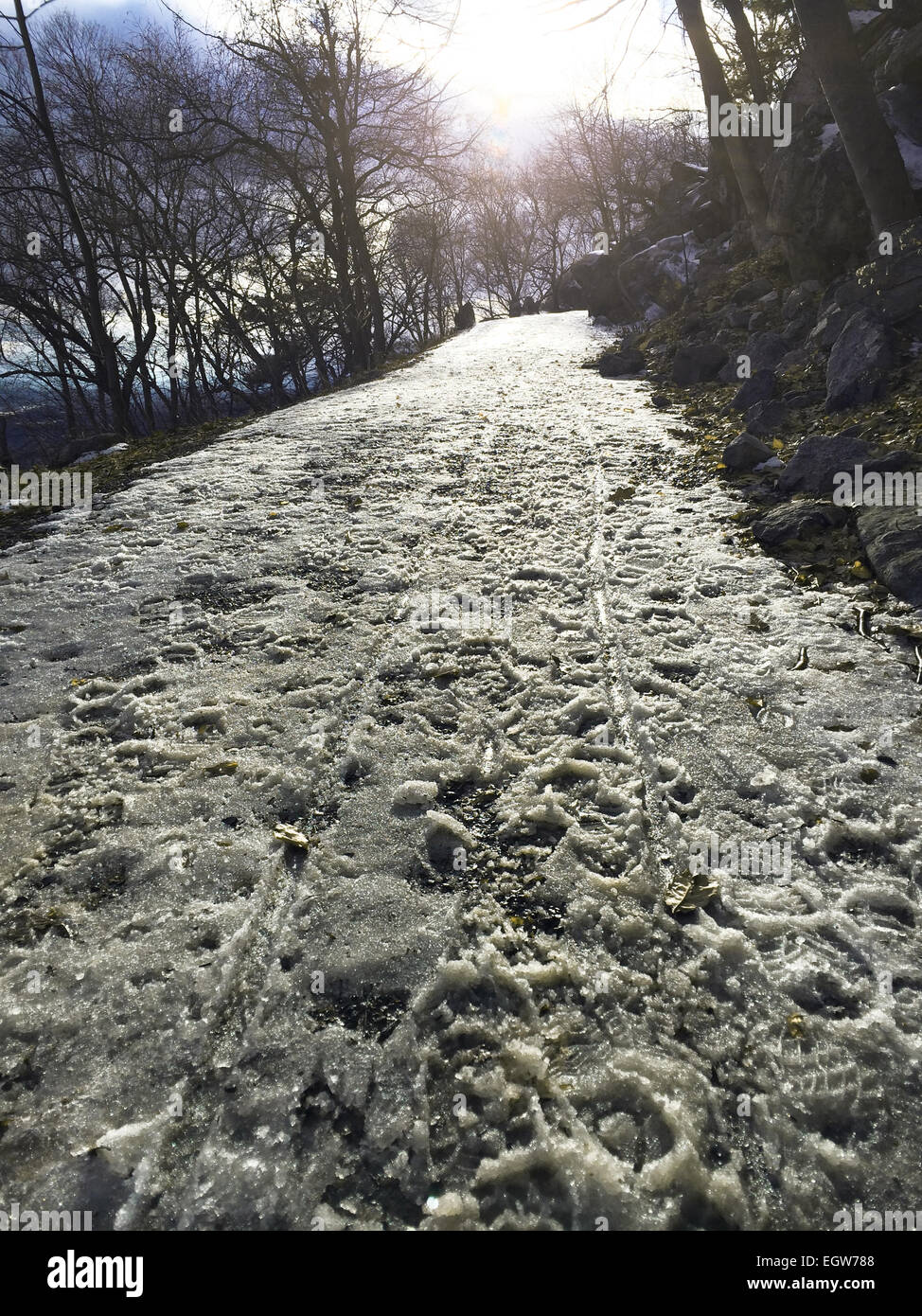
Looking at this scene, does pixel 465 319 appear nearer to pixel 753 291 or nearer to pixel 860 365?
pixel 753 291

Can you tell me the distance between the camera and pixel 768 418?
242 inches

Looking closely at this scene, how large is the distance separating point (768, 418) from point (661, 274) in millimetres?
14179

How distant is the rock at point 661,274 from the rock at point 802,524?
44.5 ft

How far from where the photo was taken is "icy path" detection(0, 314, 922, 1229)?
1421 millimetres

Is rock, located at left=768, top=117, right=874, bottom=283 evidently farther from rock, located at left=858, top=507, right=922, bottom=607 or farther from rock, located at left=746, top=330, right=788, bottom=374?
rock, located at left=858, top=507, right=922, bottom=607

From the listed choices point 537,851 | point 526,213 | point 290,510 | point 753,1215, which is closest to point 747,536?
point 537,851

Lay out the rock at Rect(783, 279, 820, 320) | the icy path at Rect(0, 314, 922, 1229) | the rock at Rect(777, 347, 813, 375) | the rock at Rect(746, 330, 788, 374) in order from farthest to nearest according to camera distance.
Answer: the rock at Rect(783, 279, 820, 320), the rock at Rect(746, 330, 788, 374), the rock at Rect(777, 347, 813, 375), the icy path at Rect(0, 314, 922, 1229)

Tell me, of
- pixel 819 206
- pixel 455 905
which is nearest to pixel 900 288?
pixel 819 206

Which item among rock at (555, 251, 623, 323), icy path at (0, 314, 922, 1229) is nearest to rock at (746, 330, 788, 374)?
icy path at (0, 314, 922, 1229)

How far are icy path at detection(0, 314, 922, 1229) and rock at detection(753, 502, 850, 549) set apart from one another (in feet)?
1.19

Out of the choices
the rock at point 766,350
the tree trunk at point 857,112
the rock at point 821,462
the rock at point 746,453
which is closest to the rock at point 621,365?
the rock at point 766,350

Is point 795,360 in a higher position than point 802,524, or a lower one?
higher

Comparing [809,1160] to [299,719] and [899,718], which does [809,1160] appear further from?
[299,719]

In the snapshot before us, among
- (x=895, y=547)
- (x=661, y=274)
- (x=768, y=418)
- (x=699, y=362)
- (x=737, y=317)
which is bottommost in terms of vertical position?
(x=895, y=547)
